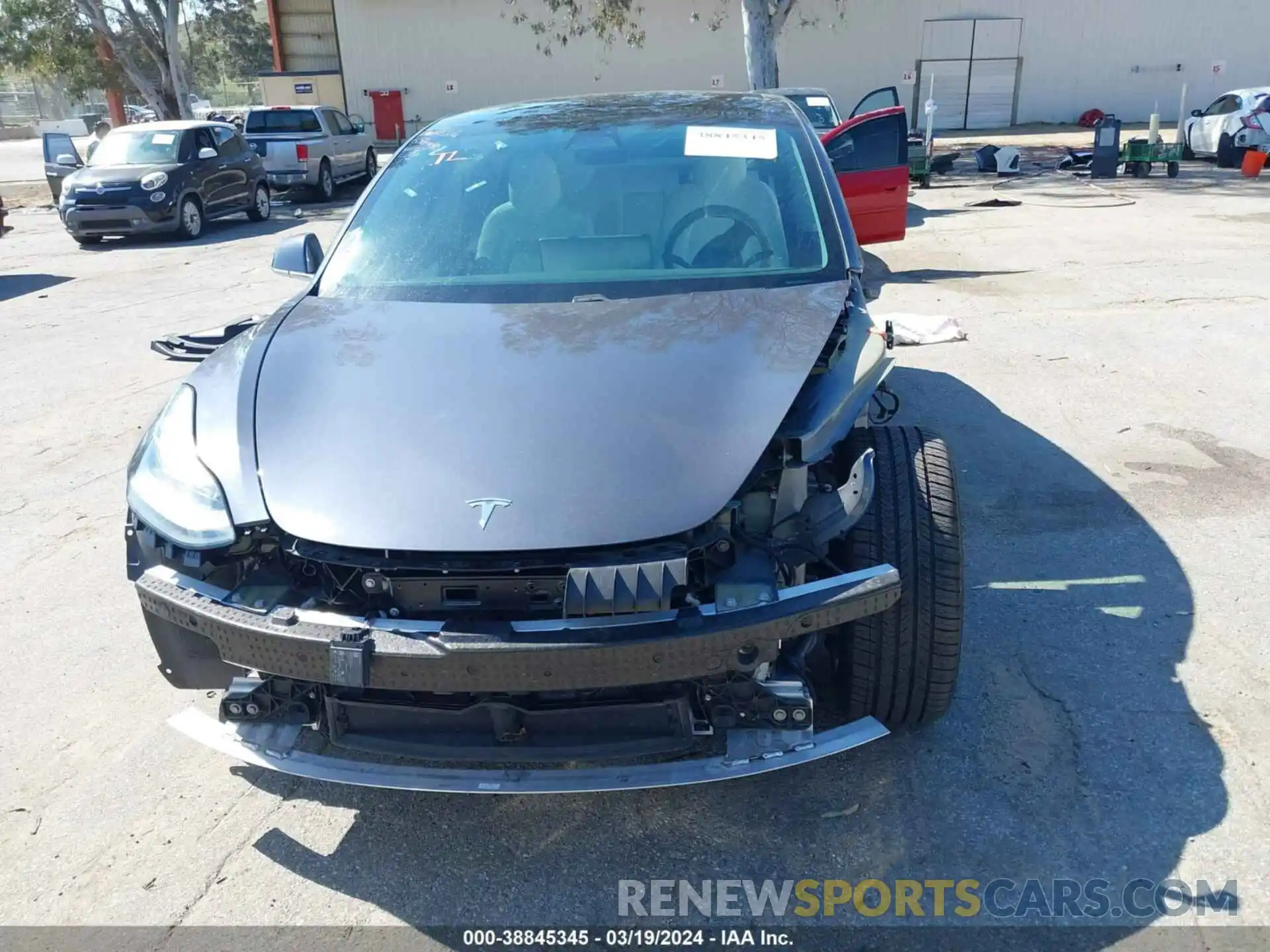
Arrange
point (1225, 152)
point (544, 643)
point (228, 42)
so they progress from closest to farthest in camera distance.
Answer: point (544, 643)
point (1225, 152)
point (228, 42)

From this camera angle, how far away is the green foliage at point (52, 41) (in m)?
29.9

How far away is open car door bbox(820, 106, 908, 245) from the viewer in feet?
14.8

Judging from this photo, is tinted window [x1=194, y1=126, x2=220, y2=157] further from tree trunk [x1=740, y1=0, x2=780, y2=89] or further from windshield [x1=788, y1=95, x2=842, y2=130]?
tree trunk [x1=740, y1=0, x2=780, y2=89]

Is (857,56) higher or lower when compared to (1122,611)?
higher

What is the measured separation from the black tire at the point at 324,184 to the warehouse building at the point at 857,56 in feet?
41.7

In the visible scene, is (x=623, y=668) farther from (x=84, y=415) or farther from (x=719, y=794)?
(x=84, y=415)

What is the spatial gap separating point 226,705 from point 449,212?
1.92m

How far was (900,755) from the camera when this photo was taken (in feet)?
9.12

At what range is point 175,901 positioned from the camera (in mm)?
2393

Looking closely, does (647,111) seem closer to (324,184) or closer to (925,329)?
(925,329)

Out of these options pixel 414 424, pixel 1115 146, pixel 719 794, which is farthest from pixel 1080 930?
pixel 1115 146

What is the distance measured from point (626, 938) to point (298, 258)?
2775 millimetres
